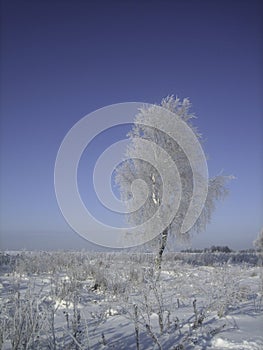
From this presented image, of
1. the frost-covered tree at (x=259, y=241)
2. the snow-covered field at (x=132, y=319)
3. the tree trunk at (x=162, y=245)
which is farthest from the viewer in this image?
the frost-covered tree at (x=259, y=241)

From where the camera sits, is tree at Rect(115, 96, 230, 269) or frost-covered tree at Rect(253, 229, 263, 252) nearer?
tree at Rect(115, 96, 230, 269)

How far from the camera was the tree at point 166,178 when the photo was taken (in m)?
13.4

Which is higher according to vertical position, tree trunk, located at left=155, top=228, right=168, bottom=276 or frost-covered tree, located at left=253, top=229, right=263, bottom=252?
frost-covered tree, located at left=253, top=229, right=263, bottom=252

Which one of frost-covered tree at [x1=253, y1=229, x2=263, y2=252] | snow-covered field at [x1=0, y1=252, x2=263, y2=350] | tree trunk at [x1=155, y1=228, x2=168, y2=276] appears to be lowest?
snow-covered field at [x1=0, y1=252, x2=263, y2=350]

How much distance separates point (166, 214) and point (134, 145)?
3165 millimetres

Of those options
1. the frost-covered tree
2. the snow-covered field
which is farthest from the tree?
the frost-covered tree

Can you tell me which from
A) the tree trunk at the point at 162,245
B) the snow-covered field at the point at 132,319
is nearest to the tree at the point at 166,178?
the tree trunk at the point at 162,245

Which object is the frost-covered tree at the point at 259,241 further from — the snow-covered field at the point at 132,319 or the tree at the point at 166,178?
the snow-covered field at the point at 132,319

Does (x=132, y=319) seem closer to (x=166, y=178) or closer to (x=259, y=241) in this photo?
(x=166, y=178)

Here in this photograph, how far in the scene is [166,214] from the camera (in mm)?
13414

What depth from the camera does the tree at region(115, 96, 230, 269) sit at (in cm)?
1343

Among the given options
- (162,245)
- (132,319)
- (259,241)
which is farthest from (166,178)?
(259,241)

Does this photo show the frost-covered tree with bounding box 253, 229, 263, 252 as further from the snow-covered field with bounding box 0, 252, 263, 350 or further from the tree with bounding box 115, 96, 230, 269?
the snow-covered field with bounding box 0, 252, 263, 350

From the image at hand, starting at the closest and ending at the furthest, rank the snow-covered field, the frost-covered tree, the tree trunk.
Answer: the snow-covered field, the tree trunk, the frost-covered tree
